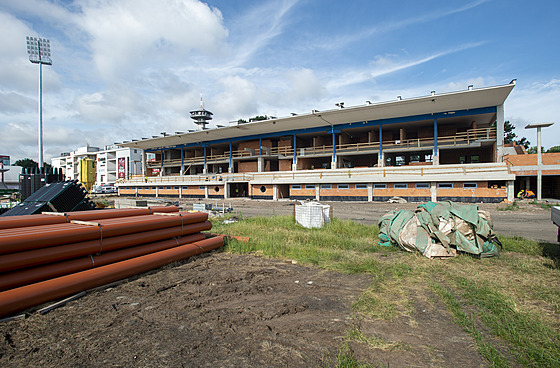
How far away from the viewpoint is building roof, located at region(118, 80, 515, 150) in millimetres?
25875

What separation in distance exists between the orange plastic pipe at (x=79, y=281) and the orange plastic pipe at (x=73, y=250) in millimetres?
337

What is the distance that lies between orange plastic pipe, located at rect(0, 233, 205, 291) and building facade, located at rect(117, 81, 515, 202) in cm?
2434

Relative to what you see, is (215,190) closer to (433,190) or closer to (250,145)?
(250,145)

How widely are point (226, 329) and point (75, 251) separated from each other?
11.0 feet

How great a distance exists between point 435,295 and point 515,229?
9.45 meters

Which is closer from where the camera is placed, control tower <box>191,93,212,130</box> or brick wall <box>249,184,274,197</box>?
brick wall <box>249,184,274,197</box>

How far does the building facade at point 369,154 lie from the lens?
2533 centimetres

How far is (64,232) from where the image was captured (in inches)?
201

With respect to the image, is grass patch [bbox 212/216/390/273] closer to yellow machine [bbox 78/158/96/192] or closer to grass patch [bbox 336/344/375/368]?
grass patch [bbox 336/344/375/368]

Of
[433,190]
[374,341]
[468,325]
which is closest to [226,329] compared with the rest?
[374,341]

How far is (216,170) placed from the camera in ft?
165

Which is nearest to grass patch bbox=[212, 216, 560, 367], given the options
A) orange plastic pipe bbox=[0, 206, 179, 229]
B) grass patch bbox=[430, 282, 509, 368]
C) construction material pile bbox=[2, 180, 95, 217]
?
grass patch bbox=[430, 282, 509, 368]

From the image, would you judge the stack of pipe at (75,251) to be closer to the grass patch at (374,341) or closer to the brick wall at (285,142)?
the grass patch at (374,341)

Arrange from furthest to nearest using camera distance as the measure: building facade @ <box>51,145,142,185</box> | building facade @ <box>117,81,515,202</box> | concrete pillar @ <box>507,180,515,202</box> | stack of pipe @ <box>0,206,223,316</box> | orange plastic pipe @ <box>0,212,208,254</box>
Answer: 1. building facade @ <box>51,145,142,185</box>
2. building facade @ <box>117,81,515,202</box>
3. concrete pillar @ <box>507,180,515,202</box>
4. orange plastic pipe @ <box>0,212,208,254</box>
5. stack of pipe @ <box>0,206,223,316</box>
